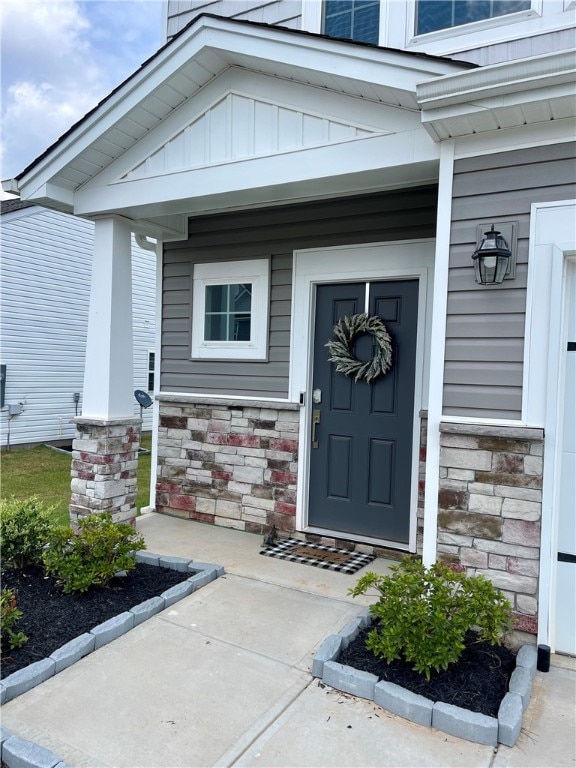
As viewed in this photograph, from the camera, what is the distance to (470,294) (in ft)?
9.37

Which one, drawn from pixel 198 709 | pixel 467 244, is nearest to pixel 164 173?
pixel 467 244

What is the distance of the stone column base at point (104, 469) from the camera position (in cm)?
415

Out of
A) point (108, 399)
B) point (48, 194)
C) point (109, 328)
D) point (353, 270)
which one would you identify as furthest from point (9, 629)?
point (353, 270)

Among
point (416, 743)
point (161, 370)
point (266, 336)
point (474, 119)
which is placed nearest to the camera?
point (416, 743)

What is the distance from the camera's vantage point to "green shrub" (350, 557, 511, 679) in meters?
2.35

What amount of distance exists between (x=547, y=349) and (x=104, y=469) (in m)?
3.24

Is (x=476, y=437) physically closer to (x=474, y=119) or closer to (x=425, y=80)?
(x=474, y=119)

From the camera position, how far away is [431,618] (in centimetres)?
240

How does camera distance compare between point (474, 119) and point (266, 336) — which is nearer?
point (474, 119)

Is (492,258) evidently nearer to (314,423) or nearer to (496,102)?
(496,102)

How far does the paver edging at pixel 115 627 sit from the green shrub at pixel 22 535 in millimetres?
696

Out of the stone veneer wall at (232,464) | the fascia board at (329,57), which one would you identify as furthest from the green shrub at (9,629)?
the fascia board at (329,57)

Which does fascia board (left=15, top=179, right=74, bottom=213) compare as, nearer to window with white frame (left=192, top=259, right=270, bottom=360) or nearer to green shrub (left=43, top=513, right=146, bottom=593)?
window with white frame (left=192, top=259, right=270, bottom=360)

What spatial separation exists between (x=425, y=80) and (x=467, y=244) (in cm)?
88
